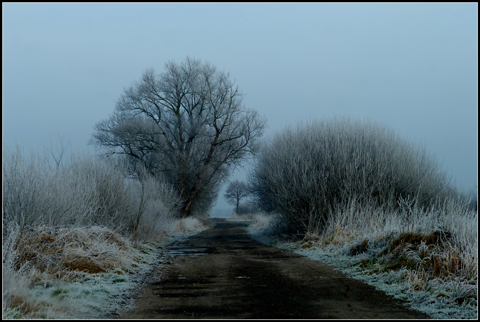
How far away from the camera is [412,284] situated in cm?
754

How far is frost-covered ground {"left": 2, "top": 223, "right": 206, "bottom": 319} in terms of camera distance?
558 cm

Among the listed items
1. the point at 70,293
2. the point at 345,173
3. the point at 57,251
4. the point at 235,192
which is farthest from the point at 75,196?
the point at 235,192

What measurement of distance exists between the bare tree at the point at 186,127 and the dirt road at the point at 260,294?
2120cm

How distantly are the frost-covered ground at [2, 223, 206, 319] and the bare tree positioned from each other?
2239cm

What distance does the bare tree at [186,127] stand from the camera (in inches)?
1243

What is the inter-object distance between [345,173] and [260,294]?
974 cm

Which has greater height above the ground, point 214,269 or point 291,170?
point 291,170

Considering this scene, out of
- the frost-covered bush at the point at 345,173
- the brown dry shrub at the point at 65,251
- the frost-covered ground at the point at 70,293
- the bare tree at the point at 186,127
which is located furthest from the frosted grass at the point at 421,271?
the bare tree at the point at 186,127

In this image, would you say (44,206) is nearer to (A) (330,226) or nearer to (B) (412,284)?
(B) (412,284)

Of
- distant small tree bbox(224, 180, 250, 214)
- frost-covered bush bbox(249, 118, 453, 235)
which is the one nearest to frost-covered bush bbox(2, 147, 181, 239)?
frost-covered bush bbox(249, 118, 453, 235)

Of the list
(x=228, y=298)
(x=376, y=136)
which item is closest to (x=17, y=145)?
(x=228, y=298)

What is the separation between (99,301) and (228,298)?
196 centimetres

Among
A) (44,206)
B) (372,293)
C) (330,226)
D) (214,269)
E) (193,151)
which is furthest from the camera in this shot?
(193,151)

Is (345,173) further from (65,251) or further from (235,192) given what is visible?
(235,192)
